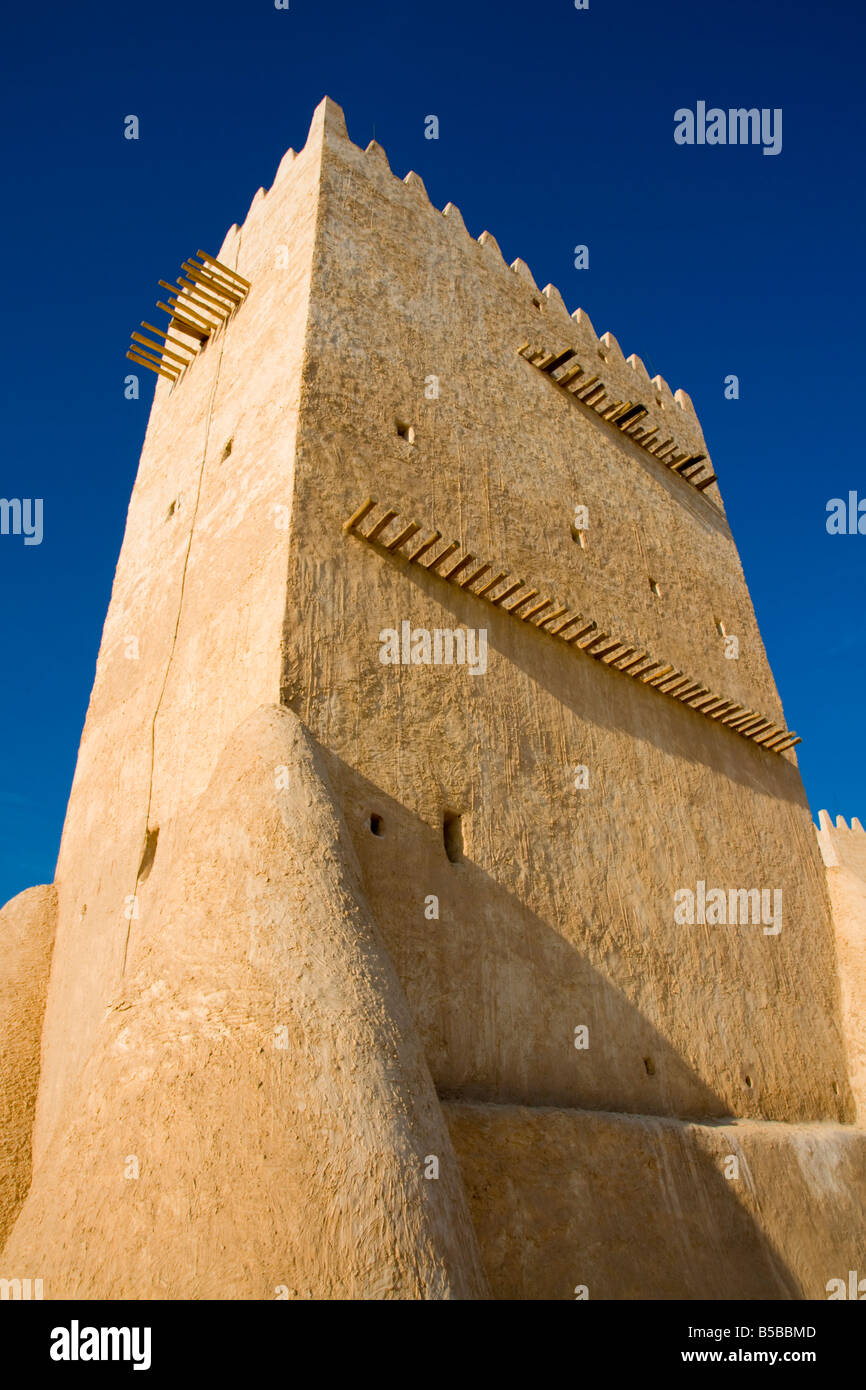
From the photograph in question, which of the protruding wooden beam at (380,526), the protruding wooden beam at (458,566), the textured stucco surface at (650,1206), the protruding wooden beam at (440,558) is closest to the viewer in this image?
the textured stucco surface at (650,1206)

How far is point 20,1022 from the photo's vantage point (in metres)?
8.48

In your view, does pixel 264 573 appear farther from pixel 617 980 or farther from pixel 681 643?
pixel 681 643

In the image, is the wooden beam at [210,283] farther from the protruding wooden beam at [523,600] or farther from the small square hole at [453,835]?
the small square hole at [453,835]

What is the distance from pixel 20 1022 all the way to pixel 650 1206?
550cm

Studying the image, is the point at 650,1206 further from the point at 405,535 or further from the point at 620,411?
the point at 620,411

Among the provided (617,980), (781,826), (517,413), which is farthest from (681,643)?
(617,980)

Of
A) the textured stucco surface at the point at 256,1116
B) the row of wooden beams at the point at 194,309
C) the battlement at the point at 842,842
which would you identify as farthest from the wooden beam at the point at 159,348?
the battlement at the point at 842,842

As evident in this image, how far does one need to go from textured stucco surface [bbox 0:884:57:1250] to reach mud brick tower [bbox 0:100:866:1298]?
3cm

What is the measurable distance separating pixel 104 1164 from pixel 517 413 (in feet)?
27.7

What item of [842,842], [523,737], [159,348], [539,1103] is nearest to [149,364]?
[159,348]

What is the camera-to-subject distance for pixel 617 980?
792cm

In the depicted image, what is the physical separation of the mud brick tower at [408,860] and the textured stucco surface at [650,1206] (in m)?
0.03

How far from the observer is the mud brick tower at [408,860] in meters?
4.55

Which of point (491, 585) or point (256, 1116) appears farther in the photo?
point (491, 585)
